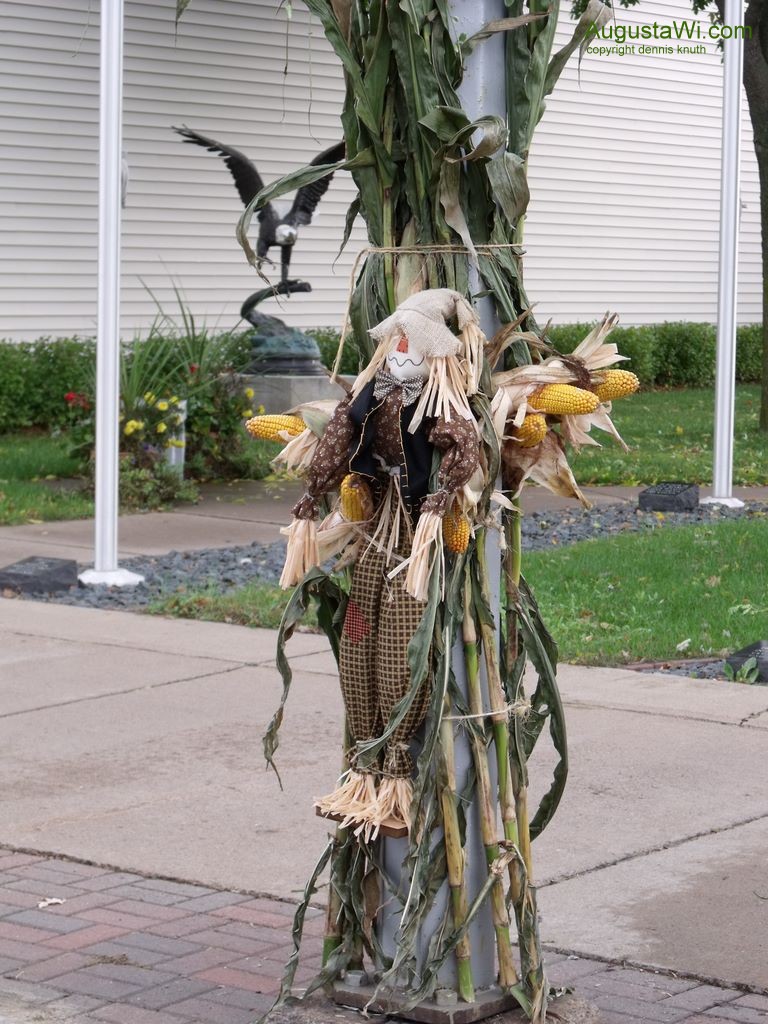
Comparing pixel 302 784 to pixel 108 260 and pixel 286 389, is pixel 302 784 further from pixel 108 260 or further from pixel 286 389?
pixel 286 389

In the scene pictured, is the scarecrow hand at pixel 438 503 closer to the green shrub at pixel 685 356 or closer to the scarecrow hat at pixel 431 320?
the scarecrow hat at pixel 431 320

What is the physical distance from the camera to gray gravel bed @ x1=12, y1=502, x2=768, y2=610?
853 cm

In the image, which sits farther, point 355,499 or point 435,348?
point 355,499

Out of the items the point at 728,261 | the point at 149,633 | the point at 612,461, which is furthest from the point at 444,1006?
the point at 612,461

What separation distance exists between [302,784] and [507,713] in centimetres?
226

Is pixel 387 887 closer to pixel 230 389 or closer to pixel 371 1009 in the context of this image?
pixel 371 1009

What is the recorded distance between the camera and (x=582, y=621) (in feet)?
24.9

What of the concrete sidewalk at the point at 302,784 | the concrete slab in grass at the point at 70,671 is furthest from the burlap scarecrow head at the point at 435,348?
the concrete slab in grass at the point at 70,671

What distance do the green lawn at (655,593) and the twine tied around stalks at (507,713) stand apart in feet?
12.5

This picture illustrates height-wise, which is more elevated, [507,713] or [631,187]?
[631,187]

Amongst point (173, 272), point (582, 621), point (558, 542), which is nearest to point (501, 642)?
point (582, 621)

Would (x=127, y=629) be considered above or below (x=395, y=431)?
below

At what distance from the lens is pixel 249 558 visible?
9.51 metres

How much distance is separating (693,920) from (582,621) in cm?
355
